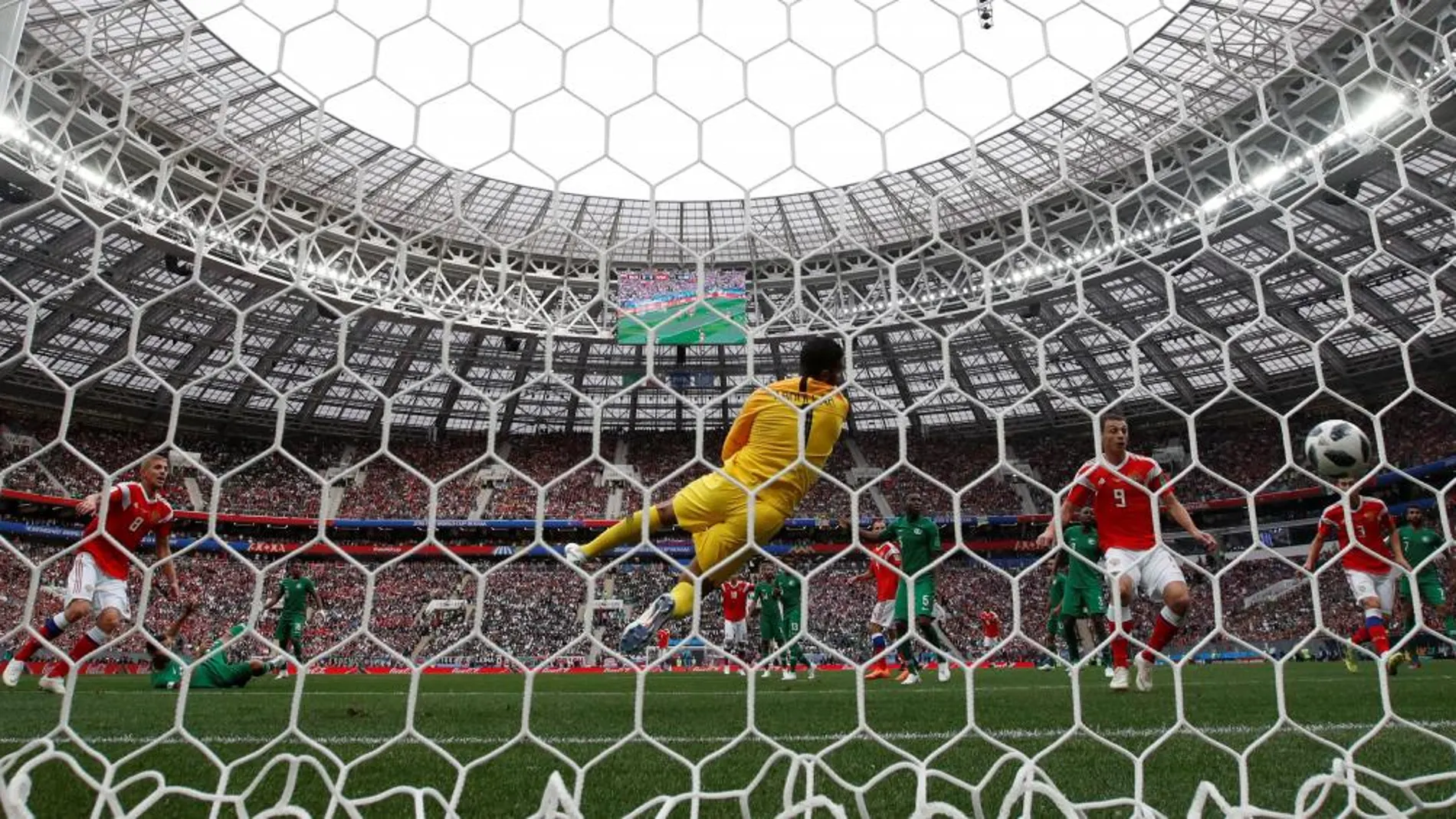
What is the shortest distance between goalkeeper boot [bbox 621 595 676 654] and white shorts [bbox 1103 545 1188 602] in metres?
2.84

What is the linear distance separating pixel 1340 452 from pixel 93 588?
23.1 ft

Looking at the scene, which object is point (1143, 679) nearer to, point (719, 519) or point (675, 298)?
point (719, 519)

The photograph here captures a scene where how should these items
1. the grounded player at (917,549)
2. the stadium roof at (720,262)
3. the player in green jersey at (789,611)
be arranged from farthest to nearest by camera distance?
the player in green jersey at (789,611)
the stadium roof at (720,262)
the grounded player at (917,549)

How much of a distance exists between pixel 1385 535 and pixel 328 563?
2386cm

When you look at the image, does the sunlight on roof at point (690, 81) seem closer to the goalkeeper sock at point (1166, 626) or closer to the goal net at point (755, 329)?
the goal net at point (755, 329)

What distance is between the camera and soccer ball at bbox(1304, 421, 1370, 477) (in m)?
4.36

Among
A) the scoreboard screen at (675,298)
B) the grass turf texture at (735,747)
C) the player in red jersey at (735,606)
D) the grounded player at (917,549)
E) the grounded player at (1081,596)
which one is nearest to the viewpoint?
the grass turf texture at (735,747)

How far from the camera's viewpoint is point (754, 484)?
3221 mm

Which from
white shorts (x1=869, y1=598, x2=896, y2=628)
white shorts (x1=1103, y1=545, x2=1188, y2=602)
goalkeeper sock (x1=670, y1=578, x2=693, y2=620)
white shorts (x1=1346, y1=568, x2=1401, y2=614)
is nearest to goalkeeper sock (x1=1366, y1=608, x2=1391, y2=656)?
white shorts (x1=1346, y1=568, x2=1401, y2=614)

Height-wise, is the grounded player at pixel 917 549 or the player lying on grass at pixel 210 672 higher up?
the grounded player at pixel 917 549

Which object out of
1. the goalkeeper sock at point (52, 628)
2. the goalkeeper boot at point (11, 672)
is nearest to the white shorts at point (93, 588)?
the goalkeeper sock at point (52, 628)

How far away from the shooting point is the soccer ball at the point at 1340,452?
171 inches

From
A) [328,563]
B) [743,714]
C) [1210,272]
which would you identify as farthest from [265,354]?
[1210,272]

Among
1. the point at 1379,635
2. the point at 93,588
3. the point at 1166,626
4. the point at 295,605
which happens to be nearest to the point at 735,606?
the point at 295,605
